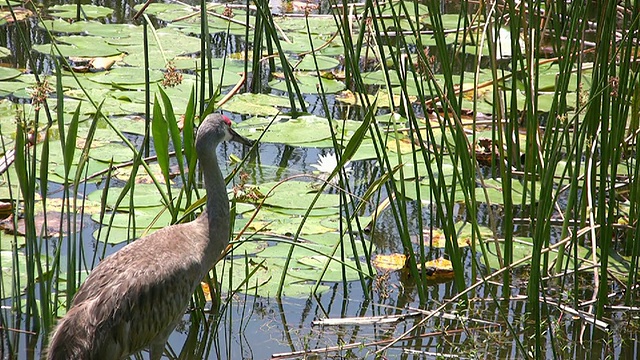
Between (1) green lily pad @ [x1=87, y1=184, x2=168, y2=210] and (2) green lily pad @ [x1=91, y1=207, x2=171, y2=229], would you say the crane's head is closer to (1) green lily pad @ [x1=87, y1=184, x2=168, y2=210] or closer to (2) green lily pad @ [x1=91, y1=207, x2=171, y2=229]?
(2) green lily pad @ [x1=91, y1=207, x2=171, y2=229]

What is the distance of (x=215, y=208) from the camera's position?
3.66 meters

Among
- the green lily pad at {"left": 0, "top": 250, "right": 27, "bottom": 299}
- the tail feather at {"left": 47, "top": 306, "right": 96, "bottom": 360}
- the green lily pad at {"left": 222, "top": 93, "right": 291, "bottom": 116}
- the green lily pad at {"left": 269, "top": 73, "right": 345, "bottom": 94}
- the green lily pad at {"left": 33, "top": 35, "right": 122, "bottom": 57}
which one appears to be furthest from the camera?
the green lily pad at {"left": 33, "top": 35, "right": 122, "bottom": 57}

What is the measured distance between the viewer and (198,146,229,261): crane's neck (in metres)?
3.65

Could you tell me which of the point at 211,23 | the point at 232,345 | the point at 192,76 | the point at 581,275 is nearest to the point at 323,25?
the point at 211,23

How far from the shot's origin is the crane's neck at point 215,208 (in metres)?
3.65

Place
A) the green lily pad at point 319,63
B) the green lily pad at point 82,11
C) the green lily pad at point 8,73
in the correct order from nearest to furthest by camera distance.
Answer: the green lily pad at point 8,73, the green lily pad at point 319,63, the green lily pad at point 82,11

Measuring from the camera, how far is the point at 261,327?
3.90 meters

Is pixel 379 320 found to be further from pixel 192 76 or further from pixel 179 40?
pixel 179 40

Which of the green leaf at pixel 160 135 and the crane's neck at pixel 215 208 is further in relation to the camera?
the crane's neck at pixel 215 208

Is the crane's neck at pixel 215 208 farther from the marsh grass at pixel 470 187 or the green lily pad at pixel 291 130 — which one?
the green lily pad at pixel 291 130

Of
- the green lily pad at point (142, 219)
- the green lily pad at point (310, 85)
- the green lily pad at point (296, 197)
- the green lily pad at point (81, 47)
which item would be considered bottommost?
the green lily pad at point (142, 219)

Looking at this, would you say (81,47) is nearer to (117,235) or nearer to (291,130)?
(291,130)

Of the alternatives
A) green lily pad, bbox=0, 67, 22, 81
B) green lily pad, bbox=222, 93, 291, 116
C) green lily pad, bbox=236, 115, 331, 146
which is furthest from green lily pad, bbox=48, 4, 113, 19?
green lily pad, bbox=236, 115, 331, 146

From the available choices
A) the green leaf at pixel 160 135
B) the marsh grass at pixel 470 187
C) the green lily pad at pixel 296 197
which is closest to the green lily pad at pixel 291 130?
the green lily pad at pixel 296 197
